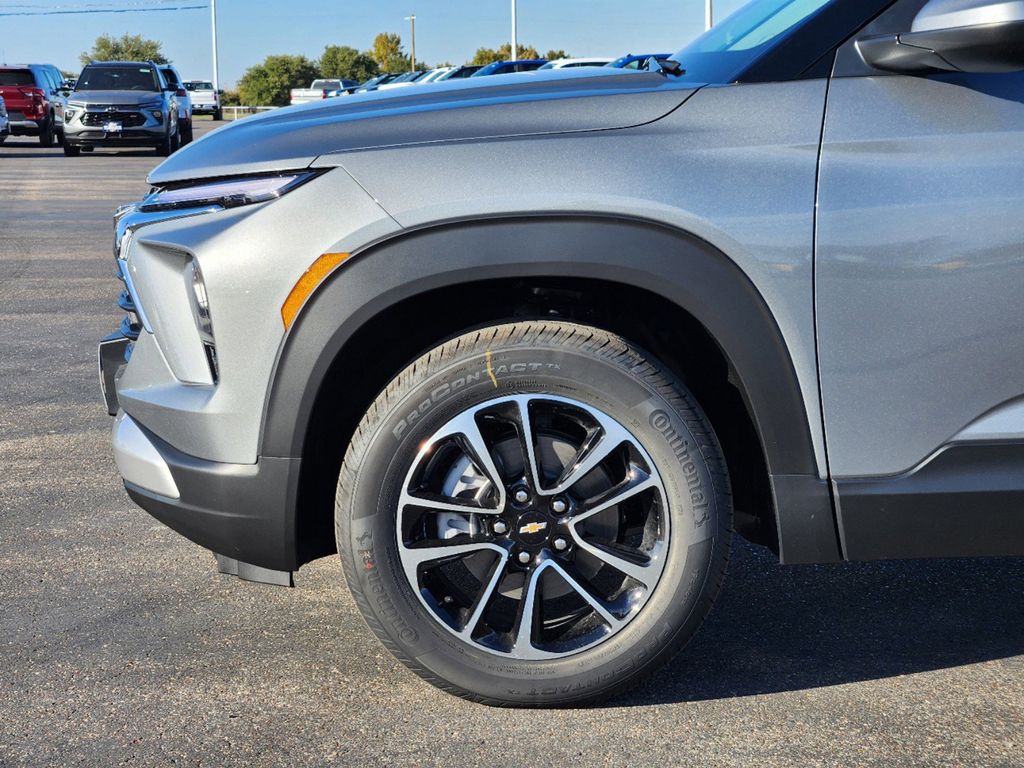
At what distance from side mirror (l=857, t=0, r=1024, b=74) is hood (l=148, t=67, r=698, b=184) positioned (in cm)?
39

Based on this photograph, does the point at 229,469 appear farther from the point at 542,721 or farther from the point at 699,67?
the point at 699,67

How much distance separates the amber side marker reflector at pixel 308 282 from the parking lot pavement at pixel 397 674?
0.90m

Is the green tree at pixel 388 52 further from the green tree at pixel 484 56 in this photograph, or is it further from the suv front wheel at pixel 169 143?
the suv front wheel at pixel 169 143

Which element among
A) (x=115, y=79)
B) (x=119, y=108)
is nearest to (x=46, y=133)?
(x=115, y=79)

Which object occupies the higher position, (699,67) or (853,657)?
(699,67)

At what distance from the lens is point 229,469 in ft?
8.56

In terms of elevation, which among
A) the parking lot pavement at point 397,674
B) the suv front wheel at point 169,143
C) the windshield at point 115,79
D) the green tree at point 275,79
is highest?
the green tree at point 275,79

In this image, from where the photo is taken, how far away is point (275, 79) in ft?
248

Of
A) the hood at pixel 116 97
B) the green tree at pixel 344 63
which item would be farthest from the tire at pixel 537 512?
the green tree at pixel 344 63

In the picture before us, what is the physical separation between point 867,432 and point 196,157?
156 centimetres

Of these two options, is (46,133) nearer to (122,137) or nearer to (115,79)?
(115,79)

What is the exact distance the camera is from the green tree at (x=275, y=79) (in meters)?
75.3

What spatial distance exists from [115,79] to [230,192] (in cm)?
2349

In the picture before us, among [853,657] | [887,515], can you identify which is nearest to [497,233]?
[887,515]
